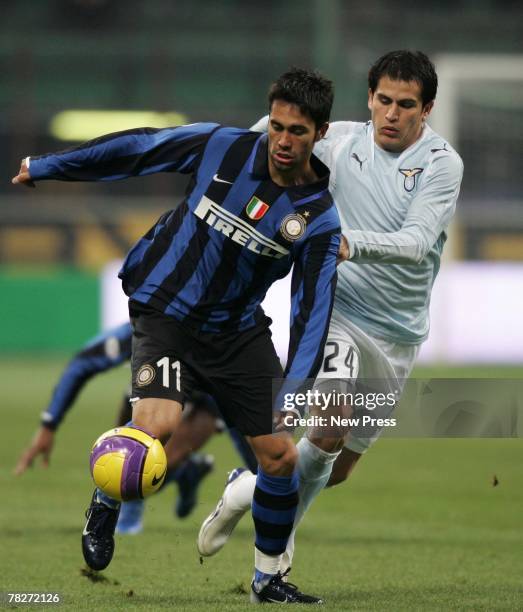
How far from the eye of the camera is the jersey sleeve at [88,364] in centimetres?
652

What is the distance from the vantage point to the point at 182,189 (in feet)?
66.7

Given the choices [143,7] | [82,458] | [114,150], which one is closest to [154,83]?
[143,7]

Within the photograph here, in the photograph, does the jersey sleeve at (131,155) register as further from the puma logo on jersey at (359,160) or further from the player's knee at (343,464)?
the player's knee at (343,464)

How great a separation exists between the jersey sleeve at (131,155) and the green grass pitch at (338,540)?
1.60m

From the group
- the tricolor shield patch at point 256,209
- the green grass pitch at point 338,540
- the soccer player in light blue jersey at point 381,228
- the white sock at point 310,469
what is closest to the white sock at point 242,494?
the soccer player in light blue jersey at point 381,228

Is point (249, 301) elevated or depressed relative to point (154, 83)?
depressed

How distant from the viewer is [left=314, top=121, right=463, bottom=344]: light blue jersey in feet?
17.6

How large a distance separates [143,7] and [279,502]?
23716 millimetres

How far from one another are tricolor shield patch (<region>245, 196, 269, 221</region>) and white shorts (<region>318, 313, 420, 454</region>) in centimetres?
82

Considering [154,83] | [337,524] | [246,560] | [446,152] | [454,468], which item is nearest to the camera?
[446,152]

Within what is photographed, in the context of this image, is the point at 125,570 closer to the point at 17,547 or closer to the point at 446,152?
the point at 17,547

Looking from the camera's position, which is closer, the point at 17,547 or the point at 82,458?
the point at 17,547

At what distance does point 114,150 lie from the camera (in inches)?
190

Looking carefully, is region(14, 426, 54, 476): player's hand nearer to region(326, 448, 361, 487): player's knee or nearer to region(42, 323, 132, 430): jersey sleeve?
region(42, 323, 132, 430): jersey sleeve
